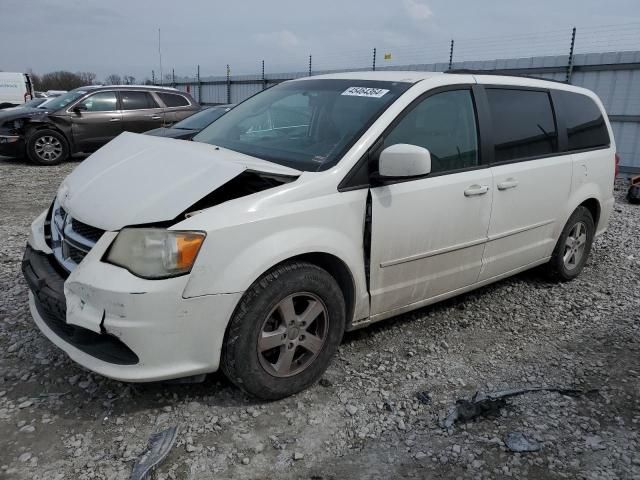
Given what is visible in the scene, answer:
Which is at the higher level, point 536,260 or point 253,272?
point 253,272

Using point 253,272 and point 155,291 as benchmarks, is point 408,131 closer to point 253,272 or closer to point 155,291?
point 253,272

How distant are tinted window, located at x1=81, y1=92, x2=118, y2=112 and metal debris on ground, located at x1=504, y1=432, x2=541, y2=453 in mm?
10757

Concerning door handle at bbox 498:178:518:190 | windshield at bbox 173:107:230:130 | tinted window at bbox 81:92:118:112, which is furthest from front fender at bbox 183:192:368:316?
tinted window at bbox 81:92:118:112

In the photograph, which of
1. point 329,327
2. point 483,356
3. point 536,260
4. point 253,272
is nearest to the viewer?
point 253,272

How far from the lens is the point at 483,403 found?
2.88m

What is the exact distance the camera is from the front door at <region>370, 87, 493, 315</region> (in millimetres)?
3146

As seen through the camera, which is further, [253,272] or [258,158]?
[258,158]

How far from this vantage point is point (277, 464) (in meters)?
2.43

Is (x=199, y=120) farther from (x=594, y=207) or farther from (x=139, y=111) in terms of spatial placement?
(x=594, y=207)

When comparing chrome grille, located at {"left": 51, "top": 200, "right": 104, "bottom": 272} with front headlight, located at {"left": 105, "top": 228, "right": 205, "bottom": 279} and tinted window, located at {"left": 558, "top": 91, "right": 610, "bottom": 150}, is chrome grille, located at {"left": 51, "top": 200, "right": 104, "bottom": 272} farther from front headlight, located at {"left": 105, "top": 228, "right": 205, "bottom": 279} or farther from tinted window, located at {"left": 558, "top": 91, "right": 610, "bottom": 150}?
tinted window, located at {"left": 558, "top": 91, "right": 610, "bottom": 150}

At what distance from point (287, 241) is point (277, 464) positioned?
1.05 metres

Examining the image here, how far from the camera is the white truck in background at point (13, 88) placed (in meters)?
19.1

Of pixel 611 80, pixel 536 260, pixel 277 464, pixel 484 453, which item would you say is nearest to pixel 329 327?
pixel 277 464

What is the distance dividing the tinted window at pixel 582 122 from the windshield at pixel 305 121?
1.93m
